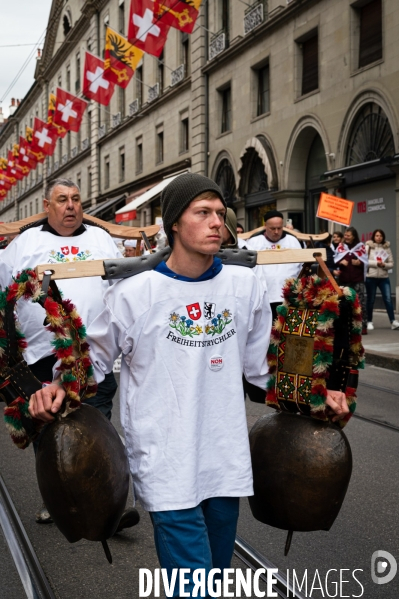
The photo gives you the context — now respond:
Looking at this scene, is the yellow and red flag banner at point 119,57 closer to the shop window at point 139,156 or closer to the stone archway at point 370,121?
the stone archway at point 370,121

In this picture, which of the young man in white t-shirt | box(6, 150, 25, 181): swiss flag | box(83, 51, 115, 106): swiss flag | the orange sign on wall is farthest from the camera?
box(6, 150, 25, 181): swiss flag

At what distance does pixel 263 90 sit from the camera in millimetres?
22406

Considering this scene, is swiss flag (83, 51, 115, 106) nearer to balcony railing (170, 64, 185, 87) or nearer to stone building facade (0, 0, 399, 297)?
stone building facade (0, 0, 399, 297)

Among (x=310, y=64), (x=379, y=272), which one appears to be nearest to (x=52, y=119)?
(x=310, y=64)

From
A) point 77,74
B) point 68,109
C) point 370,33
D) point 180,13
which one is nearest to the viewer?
point 370,33

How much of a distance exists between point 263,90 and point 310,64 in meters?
2.94

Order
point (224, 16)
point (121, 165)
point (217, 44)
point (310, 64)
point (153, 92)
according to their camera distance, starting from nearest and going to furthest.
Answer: point (310, 64), point (224, 16), point (217, 44), point (153, 92), point (121, 165)

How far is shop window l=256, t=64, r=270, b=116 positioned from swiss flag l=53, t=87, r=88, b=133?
743cm

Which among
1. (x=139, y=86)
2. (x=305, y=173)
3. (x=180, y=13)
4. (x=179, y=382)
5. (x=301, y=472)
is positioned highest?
(x=139, y=86)

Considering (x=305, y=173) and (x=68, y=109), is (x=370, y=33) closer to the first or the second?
(x=305, y=173)

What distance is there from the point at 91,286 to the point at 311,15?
1690 cm

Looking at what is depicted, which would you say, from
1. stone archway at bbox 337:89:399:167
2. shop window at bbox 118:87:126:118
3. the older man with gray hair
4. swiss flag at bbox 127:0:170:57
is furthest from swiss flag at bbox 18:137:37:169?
the older man with gray hair

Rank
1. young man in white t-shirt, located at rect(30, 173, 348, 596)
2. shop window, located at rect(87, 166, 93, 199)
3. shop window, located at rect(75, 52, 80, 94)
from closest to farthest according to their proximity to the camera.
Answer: young man in white t-shirt, located at rect(30, 173, 348, 596) → shop window, located at rect(87, 166, 93, 199) → shop window, located at rect(75, 52, 80, 94)

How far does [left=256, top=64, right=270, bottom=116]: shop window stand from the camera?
22067 millimetres
